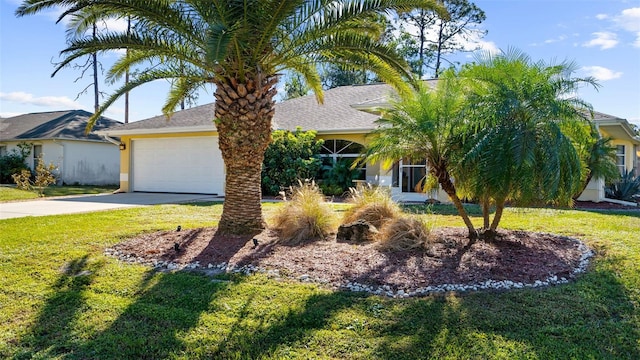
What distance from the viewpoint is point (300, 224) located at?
745 centimetres

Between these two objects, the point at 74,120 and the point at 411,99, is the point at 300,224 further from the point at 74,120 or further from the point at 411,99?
the point at 74,120

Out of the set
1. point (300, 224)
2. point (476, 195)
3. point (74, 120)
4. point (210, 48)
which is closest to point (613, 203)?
point (476, 195)

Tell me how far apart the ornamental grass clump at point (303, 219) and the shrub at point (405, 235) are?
111 cm

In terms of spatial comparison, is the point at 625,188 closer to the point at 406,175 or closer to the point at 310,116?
the point at 406,175

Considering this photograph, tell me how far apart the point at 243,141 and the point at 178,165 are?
12.2 meters

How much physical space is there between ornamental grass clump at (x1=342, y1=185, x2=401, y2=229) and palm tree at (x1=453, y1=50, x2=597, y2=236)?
172cm

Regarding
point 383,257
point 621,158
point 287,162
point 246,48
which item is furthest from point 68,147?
point 621,158

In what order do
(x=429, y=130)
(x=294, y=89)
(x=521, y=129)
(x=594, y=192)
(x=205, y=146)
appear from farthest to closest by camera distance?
(x=294, y=89), (x=205, y=146), (x=594, y=192), (x=429, y=130), (x=521, y=129)

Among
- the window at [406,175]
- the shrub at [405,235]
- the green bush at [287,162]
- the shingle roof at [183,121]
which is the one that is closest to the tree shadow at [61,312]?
the shrub at [405,235]

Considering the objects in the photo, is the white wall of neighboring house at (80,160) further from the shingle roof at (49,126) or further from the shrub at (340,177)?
the shrub at (340,177)

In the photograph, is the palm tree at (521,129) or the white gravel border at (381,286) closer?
the white gravel border at (381,286)

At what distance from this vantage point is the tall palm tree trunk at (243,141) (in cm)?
743

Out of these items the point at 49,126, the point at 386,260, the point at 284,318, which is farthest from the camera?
the point at 49,126

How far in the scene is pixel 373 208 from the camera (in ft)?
26.3
